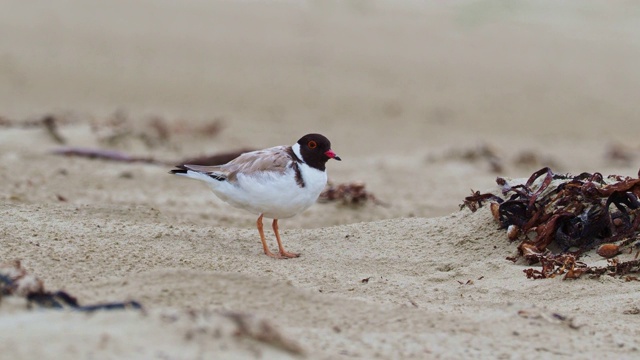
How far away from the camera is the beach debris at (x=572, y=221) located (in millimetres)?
4734

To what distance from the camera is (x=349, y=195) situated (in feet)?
24.0

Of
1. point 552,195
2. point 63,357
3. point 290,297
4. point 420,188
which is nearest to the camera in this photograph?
point 63,357

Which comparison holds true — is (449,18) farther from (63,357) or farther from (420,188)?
(63,357)

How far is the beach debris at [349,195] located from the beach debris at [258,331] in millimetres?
4286

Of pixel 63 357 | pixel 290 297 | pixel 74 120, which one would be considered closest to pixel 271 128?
pixel 74 120

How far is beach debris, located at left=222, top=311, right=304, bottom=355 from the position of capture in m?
2.96

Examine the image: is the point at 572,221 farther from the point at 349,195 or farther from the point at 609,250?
the point at 349,195

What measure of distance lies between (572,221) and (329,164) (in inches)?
206

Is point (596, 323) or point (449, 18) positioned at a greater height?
point (449, 18)

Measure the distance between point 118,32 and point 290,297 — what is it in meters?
12.1

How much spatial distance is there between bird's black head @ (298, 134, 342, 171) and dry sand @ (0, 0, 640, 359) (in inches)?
17.8

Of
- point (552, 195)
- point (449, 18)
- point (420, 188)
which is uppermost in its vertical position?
point (449, 18)

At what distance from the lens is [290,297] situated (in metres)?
3.89

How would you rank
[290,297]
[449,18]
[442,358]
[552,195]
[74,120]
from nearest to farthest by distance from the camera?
[442,358], [290,297], [552,195], [74,120], [449,18]
